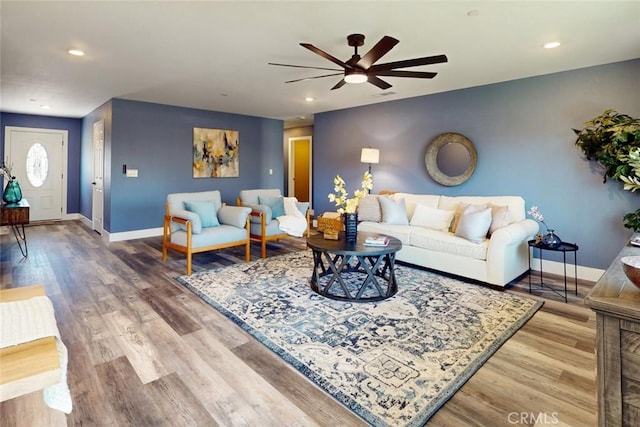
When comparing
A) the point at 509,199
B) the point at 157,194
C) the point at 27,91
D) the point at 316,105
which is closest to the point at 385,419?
the point at 509,199

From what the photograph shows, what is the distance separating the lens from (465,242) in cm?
387

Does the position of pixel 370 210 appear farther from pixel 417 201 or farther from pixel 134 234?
pixel 134 234

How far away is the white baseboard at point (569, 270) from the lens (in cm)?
402

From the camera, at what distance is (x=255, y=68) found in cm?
400

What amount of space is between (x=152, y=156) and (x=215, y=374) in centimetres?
519

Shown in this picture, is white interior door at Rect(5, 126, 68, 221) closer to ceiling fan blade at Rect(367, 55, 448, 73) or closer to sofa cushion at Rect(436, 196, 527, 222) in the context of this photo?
ceiling fan blade at Rect(367, 55, 448, 73)

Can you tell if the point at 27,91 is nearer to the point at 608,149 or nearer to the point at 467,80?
the point at 467,80

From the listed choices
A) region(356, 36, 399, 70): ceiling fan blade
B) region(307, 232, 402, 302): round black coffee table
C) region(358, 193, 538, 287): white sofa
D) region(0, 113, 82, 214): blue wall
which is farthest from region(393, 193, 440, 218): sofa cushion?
region(0, 113, 82, 214): blue wall

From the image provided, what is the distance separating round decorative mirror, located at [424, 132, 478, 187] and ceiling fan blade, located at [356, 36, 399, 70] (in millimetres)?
2679

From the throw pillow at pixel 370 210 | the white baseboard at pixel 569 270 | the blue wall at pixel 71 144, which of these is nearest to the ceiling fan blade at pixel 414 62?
the throw pillow at pixel 370 210

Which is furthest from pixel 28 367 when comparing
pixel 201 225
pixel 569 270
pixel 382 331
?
pixel 569 270

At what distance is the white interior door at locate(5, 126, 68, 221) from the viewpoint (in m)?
7.42

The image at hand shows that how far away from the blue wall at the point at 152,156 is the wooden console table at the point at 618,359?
6532 millimetres

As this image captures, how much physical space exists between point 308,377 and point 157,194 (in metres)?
5.39
